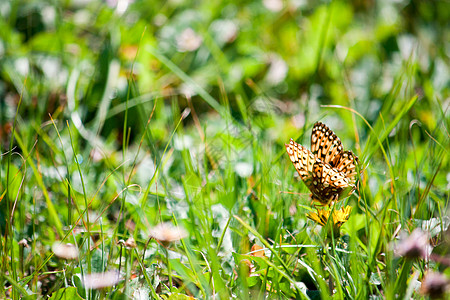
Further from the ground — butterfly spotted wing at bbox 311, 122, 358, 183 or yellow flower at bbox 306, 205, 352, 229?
butterfly spotted wing at bbox 311, 122, 358, 183

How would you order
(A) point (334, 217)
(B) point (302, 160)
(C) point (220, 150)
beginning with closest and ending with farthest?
A: (A) point (334, 217), (B) point (302, 160), (C) point (220, 150)

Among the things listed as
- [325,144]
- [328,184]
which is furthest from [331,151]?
[328,184]

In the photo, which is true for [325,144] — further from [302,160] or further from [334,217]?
[334,217]

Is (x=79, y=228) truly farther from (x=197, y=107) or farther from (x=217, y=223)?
(x=197, y=107)

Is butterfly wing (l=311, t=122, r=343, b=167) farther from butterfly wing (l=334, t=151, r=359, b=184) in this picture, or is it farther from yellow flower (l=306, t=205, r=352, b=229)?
yellow flower (l=306, t=205, r=352, b=229)

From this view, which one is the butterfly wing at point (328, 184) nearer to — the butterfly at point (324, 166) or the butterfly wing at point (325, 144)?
the butterfly at point (324, 166)

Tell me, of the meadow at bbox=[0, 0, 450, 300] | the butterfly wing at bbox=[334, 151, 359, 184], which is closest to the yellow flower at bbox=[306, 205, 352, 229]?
the meadow at bbox=[0, 0, 450, 300]

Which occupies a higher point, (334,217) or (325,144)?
(325,144)

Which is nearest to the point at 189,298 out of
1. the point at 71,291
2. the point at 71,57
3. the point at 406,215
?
the point at 71,291
